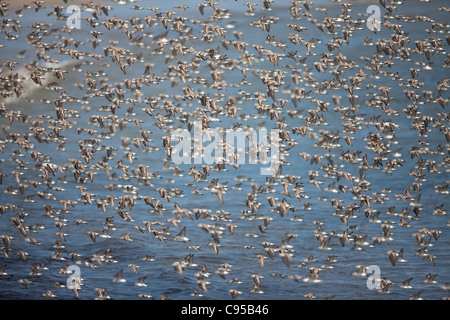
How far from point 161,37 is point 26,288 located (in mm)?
7880

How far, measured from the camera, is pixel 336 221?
20156mm

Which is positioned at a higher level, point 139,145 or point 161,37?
point 161,37

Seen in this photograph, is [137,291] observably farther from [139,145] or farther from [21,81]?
[21,81]

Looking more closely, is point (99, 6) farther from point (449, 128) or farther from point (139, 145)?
point (449, 128)

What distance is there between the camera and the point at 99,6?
16.0m

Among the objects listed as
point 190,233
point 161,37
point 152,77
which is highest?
point 161,37

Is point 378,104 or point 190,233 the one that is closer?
point 378,104

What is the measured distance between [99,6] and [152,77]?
240cm

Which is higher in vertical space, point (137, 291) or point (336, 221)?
Result: point (336, 221)
